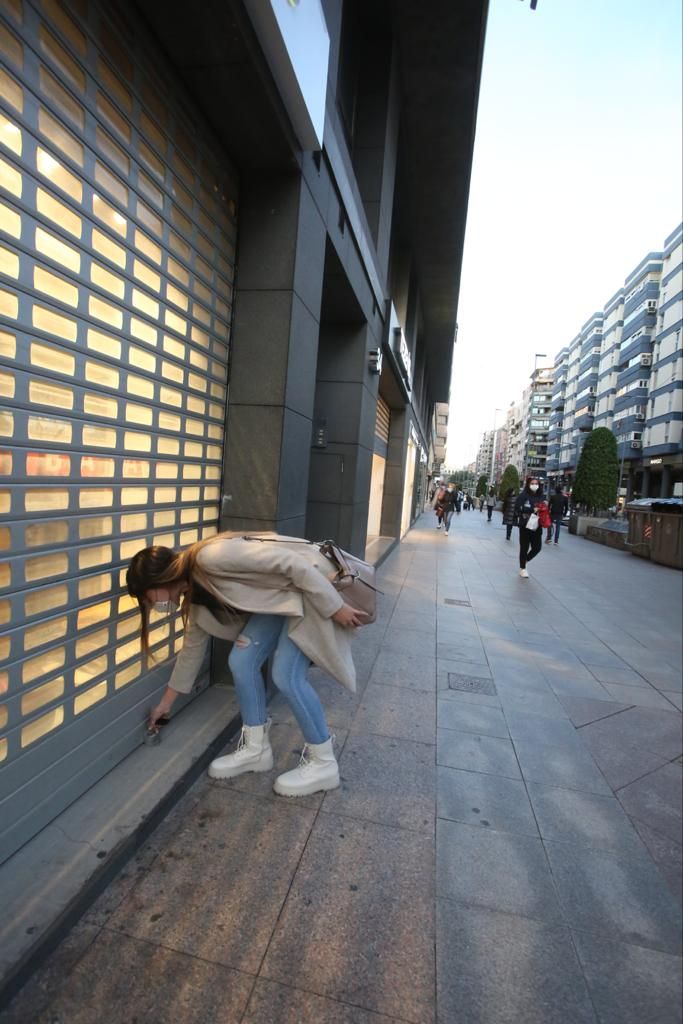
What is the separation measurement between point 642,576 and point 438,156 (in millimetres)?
9575

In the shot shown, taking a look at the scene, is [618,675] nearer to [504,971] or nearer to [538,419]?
[504,971]

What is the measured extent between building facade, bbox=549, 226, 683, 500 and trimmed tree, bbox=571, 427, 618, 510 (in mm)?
20504

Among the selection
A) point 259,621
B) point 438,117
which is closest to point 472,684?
point 259,621

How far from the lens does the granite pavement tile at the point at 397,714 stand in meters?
3.38

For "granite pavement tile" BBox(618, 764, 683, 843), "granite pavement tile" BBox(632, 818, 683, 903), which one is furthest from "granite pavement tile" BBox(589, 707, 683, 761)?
"granite pavement tile" BBox(632, 818, 683, 903)

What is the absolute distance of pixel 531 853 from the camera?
2.36 metres

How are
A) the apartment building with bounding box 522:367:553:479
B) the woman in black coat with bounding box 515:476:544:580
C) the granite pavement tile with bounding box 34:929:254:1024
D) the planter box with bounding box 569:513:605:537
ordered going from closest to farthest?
1. the granite pavement tile with bounding box 34:929:254:1024
2. the woman in black coat with bounding box 515:476:544:580
3. the planter box with bounding box 569:513:605:537
4. the apartment building with bounding box 522:367:553:479

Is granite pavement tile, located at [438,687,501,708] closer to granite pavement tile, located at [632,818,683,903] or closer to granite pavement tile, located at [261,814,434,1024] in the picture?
granite pavement tile, located at [632,818,683,903]

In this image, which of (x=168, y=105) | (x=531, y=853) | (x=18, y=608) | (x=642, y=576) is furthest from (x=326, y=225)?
(x=642, y=576)

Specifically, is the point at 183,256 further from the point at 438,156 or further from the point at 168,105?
the point at 438,156

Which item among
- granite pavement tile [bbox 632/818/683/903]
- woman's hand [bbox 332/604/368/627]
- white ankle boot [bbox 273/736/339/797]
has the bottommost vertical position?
granite pavement tile [bbox 632/818/683/903]

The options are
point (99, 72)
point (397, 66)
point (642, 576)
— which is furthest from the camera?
point (642, 576)

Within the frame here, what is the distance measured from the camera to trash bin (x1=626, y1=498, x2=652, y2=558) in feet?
47.2

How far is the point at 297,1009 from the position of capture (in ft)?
5.19
